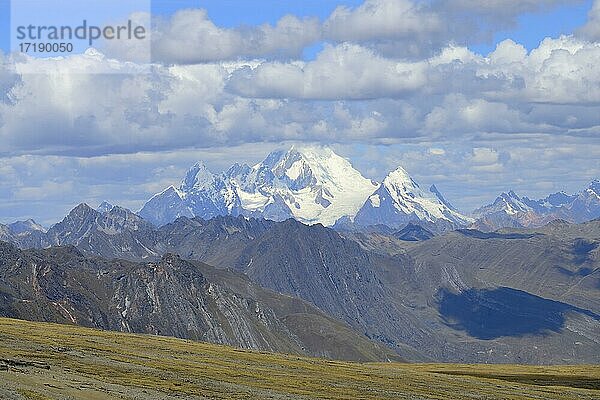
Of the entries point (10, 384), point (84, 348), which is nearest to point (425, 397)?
point (84, 348)

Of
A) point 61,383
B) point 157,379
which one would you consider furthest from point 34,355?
point 61,383

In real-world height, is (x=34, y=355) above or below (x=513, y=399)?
above

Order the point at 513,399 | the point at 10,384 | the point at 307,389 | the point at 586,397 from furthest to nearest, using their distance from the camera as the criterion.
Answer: the point at 586,397
the point at 513,399
the point at 307,389
the point at 10,384

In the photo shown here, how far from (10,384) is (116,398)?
12.7m

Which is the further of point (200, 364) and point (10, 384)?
point (200, 364)

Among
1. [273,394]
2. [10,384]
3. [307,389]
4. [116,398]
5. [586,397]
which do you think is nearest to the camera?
[10,384]

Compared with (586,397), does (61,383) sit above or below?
above

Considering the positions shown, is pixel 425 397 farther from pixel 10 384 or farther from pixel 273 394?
pixel 10 384

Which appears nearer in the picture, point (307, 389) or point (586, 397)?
point (307, 389)

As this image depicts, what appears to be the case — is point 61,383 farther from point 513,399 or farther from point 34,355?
point 513,399

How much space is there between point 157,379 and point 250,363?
199 feet

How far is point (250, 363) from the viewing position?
197 metres

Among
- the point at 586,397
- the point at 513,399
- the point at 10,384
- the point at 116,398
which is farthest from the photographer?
the point at 586,397

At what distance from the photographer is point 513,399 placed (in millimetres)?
167375
